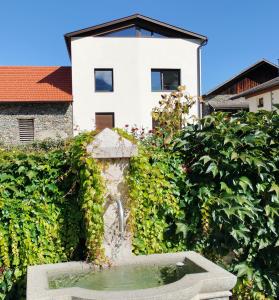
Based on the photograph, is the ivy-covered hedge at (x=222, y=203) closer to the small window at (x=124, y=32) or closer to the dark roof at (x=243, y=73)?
the small window at (x=124, y=32)

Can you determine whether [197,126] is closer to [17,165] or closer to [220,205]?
[220,205]

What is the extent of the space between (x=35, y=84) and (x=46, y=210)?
17230 millimetres

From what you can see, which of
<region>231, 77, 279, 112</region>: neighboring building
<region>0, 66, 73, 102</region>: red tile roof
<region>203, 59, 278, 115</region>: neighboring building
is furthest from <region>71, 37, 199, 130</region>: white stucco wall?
<region>203, 59, 278, 115</region>: neighboring building

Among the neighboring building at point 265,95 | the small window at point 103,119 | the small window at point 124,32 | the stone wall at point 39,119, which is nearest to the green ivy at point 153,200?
the small window at point 103,119

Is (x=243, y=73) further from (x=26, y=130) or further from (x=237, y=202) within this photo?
(x=237, y=202)

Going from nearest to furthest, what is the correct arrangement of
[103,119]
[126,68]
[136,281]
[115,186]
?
[136,281] → [115,186] → [103,119] → [126,68]

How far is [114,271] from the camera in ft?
10.8

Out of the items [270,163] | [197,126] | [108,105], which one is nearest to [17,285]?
[197,126]

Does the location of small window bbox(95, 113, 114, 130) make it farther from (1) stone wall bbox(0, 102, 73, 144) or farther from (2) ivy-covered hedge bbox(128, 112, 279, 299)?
(2) ivy-covered hedge bbox(128, 112, 279, 299)

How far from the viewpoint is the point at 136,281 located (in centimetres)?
307

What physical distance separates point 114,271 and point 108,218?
1.64 ft

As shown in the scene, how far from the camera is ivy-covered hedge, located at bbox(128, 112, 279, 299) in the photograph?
367cm

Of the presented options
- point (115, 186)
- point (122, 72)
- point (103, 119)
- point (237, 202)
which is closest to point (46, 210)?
point (115, 186)

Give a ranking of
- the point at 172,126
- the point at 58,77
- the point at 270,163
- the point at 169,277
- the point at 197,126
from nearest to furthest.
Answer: the point at 169,277, the point at 270,163, the point at 197,126, the point at 172,126, the point at 58,77
